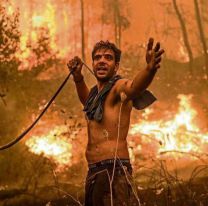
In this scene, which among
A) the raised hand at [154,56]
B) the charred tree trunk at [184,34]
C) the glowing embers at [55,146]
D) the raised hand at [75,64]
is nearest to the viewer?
the raised hand at [154,56]

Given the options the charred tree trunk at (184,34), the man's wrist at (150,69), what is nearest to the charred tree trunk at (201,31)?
the charred tree trunk at (184,34)

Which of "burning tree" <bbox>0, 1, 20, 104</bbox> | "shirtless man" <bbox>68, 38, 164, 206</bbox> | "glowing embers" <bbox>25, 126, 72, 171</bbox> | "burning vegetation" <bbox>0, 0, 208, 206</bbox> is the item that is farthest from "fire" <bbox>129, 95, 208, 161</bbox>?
"shirtless man" <bbox>68, 38, 164, 206</bbox>

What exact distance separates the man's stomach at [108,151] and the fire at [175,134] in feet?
8.45

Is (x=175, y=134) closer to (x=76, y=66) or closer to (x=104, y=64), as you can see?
(x=76, y=66)

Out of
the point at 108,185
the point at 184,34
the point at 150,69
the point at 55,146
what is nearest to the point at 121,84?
the point at 150,69

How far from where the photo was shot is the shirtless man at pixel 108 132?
6.23 feet

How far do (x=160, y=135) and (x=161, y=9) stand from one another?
1.56 m

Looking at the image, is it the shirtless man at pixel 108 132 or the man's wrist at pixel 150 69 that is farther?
the shirtless man at pixel 108 132

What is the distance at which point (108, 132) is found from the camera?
1.98 meters

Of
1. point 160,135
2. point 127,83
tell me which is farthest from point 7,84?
point 127,83

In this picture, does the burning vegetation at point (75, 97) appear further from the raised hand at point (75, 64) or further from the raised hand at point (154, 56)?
the raised hand at point (154, 56)

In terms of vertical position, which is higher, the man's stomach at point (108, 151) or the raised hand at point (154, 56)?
the raised hand at point (154, 56)

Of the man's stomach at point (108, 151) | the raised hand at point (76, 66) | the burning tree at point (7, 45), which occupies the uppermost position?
the burning tree at point (7, 45)

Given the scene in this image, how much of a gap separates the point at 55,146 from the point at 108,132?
8.86ft
